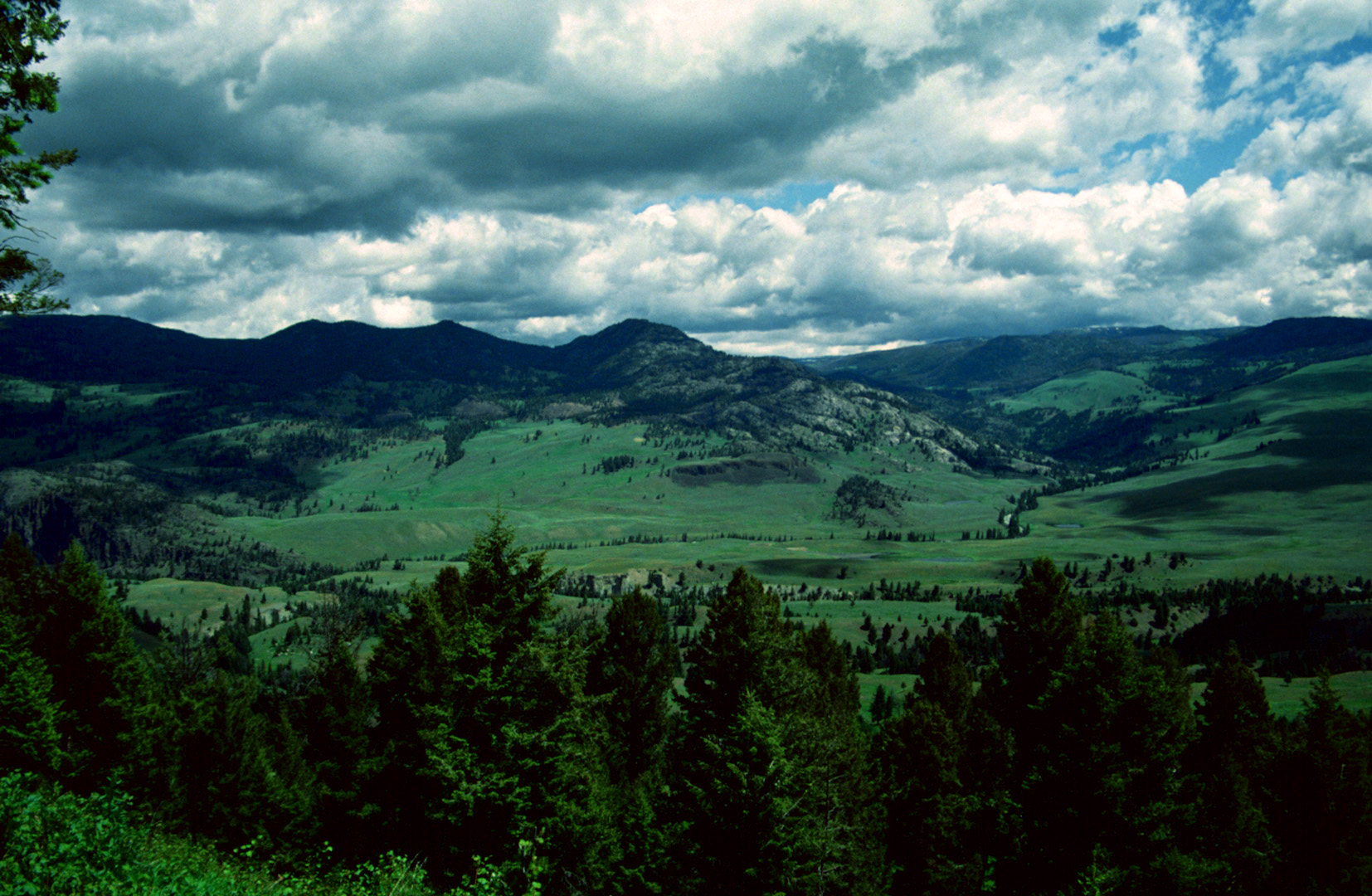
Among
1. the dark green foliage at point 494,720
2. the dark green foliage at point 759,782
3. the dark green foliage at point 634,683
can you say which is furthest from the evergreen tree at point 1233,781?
the dark green foliage at point 634,683

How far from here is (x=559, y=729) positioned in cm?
2697

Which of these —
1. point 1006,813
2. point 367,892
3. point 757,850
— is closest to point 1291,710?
point 1006,813

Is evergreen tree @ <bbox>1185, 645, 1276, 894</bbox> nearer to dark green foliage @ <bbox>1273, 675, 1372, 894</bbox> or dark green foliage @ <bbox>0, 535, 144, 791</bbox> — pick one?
dark green foliage @ <bbox>1273, 675, 1372, 894</bbox>

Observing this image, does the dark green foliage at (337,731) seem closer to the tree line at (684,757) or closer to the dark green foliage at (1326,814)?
the tree line at (684,757)

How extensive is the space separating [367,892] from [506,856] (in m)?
6.58

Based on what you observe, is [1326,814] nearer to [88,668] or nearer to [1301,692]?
[88,668]

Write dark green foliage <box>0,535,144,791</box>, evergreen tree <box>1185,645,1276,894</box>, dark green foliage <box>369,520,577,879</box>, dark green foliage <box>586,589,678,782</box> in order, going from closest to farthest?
dark green foliage <box>369,520,577,879</box> → evergreen tree <box>1185,645,1276,894</box> → dark green foliage <box>0,535,144,791</box> → dark green foliage <box>586,589,678,782</box>

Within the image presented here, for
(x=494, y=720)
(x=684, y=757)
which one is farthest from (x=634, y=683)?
(x=494, y=720)

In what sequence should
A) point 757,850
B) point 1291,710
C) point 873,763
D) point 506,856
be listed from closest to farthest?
point 757,850 < point 506,856 < point 873,763 < point 1291,710

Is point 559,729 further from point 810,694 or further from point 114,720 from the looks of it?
point 114,720

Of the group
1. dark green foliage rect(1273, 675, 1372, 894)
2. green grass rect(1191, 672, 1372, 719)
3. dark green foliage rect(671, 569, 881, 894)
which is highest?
dark green foliage rect(671, 569, 881, 894)

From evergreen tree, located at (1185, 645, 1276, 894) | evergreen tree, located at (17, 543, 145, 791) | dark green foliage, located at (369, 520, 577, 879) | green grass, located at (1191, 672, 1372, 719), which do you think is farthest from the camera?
green grass, located at (1191, 672, 1372, 719)

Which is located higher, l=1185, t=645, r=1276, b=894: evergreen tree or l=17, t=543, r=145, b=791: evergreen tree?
l=17, t=543, r=145, b=791: evergreen tree

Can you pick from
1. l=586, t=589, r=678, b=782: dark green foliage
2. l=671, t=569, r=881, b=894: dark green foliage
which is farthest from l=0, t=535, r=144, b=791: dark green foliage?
l=671, t=569, r=881, b=894: dark green foliage
